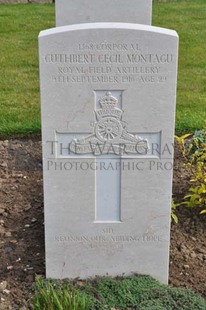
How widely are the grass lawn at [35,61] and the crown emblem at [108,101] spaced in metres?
2.92

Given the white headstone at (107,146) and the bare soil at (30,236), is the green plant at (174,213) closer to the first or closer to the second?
the bare soil at (30,236)

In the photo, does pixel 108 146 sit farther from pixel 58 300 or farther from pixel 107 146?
pixel 58 300

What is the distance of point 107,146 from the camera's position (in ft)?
11.8

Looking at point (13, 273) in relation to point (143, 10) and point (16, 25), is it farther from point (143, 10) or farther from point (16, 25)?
point (16, 25)

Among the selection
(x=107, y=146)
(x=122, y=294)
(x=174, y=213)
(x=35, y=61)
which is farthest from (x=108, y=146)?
(x=35, y=61)

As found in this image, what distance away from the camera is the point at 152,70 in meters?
3.43

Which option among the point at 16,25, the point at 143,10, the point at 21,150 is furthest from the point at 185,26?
the point at 143,10

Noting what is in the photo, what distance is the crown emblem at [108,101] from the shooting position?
348 cm

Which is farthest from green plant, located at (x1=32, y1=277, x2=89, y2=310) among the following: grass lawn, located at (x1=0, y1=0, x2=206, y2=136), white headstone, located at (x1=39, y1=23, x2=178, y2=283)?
grass lawn, located at (x1=0, y1=0, x2=206, y2=136)

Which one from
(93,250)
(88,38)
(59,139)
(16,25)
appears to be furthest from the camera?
(16,25)

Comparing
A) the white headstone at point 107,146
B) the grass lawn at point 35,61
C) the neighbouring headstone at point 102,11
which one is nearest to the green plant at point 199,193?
the white headstone at point 107,146

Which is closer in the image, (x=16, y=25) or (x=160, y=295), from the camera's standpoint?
(x=160, y=295)

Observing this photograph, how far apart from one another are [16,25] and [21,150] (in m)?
5.54

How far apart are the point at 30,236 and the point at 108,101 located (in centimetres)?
134
